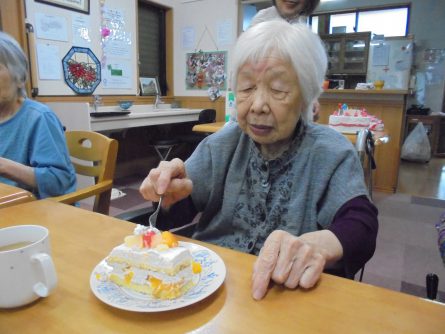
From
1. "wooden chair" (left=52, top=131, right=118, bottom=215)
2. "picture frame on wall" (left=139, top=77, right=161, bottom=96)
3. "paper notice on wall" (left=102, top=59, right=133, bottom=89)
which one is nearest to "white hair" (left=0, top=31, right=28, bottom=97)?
"wooden chair" (left=52, top=131, right=118, bottom=215)

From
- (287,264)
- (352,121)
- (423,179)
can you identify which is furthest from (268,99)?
(423,179)

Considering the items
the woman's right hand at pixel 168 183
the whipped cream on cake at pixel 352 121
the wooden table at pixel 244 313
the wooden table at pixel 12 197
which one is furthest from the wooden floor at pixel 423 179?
the wooden table at pixel 12 197

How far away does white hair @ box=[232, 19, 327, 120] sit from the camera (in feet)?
2.74

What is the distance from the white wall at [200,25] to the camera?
467 cm

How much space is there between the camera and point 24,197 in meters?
0.98

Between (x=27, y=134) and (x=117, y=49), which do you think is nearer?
(x=27, y=134)

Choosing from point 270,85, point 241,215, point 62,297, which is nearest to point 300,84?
point 270,85

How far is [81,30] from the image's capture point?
367cm

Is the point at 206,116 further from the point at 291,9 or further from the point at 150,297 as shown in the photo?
the point at 150,297

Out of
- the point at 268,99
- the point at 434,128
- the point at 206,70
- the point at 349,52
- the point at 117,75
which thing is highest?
the point at 349,52

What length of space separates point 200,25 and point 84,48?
71.2 inches

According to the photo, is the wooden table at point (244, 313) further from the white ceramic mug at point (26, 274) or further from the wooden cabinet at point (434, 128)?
the wooden cabinet at point (434, 128)

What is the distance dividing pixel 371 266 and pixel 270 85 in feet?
5.98

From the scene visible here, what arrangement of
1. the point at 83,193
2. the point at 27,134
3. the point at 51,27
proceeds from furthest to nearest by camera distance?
the point at 51,27, the point at 27,134, the point at 83,193
